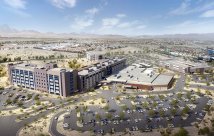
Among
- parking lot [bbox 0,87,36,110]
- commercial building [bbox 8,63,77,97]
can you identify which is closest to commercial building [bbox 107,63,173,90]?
commercial building [bbox 8,63,77,97]

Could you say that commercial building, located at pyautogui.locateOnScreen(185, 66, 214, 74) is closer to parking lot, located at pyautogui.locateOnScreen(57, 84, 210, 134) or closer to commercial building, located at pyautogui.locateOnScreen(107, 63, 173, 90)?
commercial building, located at pyautogui.locateOnScreen(107, 63, 173, 90)

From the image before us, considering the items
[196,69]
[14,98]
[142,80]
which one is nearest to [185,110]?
[142,80]

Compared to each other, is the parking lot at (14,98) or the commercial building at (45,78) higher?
the commercial building at (45,78)

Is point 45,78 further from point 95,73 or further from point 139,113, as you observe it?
point 139,113

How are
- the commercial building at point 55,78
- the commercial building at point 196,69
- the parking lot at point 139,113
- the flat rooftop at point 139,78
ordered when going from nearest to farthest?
the parking lot at point 139,113 → the commercial building at point 55,78 → the flat rooftop at point 139,78 → the commercial building at point 196,69

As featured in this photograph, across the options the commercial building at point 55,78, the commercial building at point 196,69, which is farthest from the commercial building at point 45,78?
the commercial building at point 196,69

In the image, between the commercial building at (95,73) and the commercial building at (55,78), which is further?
the commercial building at (95,73)

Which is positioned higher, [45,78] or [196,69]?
[45,78]

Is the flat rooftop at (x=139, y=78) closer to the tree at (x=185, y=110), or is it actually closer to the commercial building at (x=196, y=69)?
the commercial building at (x=196, y=69)

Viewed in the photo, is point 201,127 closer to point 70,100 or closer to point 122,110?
point 122,110
